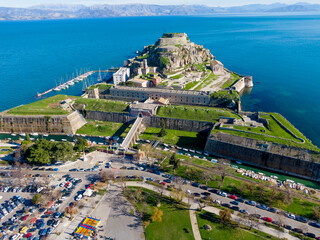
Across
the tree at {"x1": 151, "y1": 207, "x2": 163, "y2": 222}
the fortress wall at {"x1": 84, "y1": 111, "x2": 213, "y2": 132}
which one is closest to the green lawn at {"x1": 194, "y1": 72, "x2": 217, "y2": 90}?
the fortress wall at {"x1": 84, "y1": 111, "x2": 213, "y2": 132}

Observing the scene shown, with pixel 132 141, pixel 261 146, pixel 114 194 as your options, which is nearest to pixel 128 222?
pixel 114 194

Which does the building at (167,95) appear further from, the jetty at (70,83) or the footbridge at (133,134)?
the jetty at (70,83)

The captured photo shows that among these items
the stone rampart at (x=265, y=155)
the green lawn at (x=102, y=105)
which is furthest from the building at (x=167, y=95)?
the stone rampart at (x=265, y=155)

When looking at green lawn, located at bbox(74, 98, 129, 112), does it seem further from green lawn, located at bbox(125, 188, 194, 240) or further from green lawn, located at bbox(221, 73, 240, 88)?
green lawn, located at bbox(221, 73, 240, 88)

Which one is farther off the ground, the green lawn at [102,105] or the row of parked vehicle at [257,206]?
the green lawn at [102,105]

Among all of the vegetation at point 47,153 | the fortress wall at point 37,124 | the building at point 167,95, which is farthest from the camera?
the building at point 167,95

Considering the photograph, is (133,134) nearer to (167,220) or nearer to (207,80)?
(167,220)
